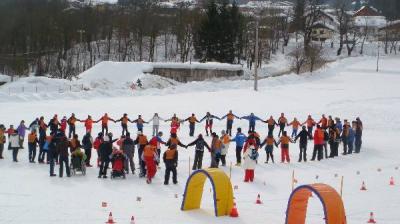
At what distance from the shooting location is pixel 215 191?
12.6m

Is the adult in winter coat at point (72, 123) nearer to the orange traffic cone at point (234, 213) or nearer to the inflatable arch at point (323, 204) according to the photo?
the orange traffic cone at point (234, 213)

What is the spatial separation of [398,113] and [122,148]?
20.8 meters

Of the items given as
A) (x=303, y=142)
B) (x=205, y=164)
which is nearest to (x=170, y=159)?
(x=205, y=164)

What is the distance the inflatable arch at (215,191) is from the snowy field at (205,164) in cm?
24

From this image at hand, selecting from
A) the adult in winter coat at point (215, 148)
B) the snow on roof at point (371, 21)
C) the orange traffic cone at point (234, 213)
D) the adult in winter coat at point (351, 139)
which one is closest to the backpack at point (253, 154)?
the adult in winter coat at point (215, 148)

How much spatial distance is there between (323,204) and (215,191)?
2.96 metres

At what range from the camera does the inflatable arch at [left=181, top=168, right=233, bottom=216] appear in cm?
1268

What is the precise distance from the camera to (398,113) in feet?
108

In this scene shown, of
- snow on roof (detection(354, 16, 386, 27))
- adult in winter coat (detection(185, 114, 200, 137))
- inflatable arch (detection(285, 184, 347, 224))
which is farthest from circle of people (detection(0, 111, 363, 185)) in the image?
snow on roof (detection(354, 16, 386, 27))

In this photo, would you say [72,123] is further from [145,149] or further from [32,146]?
[145,149]

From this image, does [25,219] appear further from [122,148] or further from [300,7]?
[300,7]

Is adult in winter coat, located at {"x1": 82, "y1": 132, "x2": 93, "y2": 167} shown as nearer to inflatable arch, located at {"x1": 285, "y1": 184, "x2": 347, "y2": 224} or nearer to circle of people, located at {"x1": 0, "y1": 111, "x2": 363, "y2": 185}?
circle of people, located at {"x1": 0, "y1": 111, "x2": 363, "y2": 185}

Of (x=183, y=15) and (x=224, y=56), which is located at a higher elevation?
(x=183, y=15)

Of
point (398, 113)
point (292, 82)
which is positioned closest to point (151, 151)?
point (398, 113)
